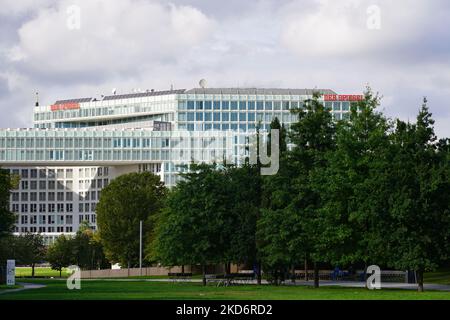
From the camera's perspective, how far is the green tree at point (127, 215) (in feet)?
417

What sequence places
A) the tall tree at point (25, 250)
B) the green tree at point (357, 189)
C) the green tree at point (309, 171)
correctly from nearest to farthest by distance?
the green tree at point (357, 189), the green tree at point (309, 171), the tall tree at point (25, 250)

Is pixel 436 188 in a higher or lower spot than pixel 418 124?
lower

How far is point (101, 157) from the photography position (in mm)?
192250

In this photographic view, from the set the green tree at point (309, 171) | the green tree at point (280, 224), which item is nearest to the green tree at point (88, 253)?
the green tree at point (280, 224)

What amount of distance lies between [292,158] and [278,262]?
7.79m

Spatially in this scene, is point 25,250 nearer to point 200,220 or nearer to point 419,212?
point 200,220

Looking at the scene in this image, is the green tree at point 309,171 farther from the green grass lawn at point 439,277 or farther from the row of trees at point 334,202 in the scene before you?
the green grass lawn at point 439,277

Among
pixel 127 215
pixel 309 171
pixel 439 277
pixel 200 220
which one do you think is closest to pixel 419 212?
pixel 309 171

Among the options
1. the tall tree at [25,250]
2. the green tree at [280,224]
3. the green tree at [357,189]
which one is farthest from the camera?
the tall tree at [25,250]

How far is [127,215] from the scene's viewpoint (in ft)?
420

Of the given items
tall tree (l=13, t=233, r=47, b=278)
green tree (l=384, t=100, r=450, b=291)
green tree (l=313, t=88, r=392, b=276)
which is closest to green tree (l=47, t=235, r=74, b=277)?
tall tree (l=13, t=233, r=47, b=278)

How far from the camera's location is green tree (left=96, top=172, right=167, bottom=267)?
12706 centimetres
